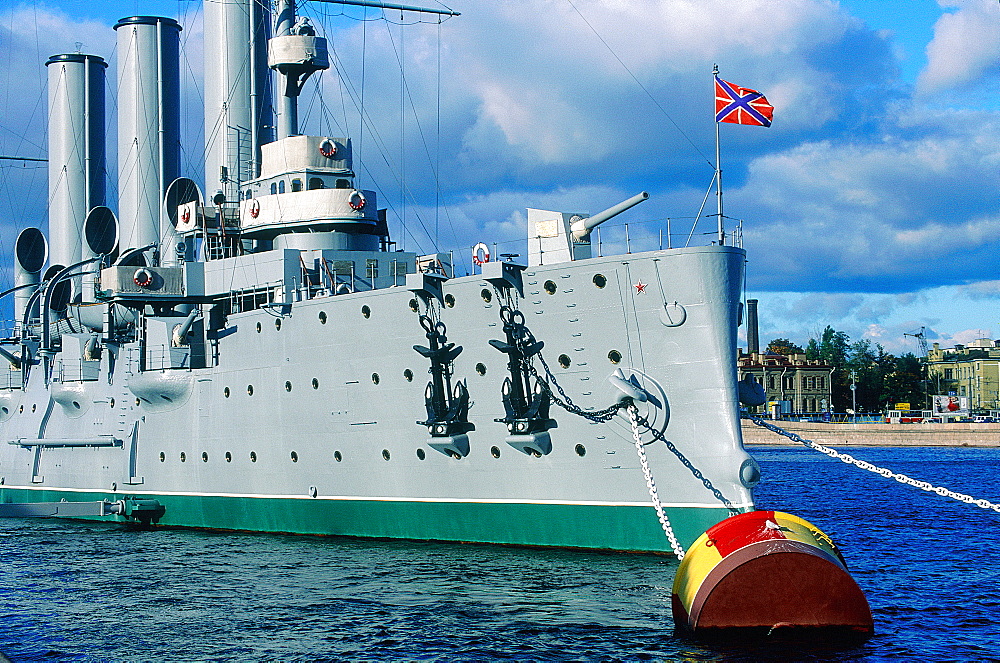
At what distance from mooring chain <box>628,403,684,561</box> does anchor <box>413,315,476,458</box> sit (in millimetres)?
3395

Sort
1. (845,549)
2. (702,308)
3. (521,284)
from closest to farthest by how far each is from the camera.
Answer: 1. (702,308)
2. (521,284)
3. (845,549)

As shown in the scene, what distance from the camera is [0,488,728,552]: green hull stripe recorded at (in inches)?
795

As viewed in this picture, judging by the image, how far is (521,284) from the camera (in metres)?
21.3

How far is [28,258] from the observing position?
1515 inches

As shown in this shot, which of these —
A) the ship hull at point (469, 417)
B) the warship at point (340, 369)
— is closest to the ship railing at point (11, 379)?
the warship at point (340, 369)

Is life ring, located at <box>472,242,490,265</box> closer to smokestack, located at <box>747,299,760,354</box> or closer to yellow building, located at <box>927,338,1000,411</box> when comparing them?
smokestack, located at <box>747,299,760,354</box>

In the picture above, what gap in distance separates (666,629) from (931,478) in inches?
1363

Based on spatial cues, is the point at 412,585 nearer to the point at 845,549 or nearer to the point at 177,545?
the point at 177,545

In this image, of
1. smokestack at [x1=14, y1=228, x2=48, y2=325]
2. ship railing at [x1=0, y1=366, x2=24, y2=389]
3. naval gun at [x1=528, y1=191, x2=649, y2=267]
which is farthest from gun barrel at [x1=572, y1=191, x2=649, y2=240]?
smokestack at [x1=14, y1=228, x2=48, y2=325]

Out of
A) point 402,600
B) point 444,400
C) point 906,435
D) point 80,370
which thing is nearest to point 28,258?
point 80,370

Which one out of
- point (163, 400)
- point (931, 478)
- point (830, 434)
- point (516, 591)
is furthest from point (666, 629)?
point (830, 434)

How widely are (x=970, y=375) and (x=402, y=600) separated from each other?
11275 centimetres

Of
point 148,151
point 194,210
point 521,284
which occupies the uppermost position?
point 148,151

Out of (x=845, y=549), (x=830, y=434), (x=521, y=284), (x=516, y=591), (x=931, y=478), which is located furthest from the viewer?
(x=830, y=434)
